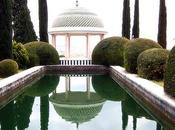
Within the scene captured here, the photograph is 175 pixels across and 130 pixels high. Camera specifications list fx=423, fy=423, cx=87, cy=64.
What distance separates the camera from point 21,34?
30.5 m

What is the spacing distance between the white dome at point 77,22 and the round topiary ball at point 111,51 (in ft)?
36.1

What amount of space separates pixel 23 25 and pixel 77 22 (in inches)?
335

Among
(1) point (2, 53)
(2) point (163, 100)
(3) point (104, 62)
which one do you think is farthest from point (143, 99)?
(3) point (104, 62)

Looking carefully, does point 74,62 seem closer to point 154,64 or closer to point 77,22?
point 77,22

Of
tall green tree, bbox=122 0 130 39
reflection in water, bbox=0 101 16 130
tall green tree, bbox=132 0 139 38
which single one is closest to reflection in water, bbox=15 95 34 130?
reflection in water, bbox=0 101 16 130

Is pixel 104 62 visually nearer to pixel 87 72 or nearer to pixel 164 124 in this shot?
pixel 87 72

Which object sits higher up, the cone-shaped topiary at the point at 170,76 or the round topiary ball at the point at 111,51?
the cone-shaped topiary at the point at 170,76

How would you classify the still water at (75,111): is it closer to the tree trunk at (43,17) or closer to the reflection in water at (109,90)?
the reflection in water at (109,90)

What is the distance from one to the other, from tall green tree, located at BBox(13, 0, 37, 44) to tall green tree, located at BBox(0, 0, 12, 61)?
31.7 ft

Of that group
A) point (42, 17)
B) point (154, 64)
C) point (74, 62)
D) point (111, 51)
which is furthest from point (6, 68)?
point (74, 62)

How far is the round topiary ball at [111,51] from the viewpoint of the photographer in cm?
2569

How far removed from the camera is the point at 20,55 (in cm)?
2283

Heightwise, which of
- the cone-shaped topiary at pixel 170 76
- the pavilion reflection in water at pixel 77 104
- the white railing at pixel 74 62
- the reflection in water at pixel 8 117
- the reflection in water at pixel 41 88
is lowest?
the white railing at pixel 74 62

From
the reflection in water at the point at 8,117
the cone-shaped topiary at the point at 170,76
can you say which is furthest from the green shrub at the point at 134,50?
the cone-shaped topiary at the point at 170,76
